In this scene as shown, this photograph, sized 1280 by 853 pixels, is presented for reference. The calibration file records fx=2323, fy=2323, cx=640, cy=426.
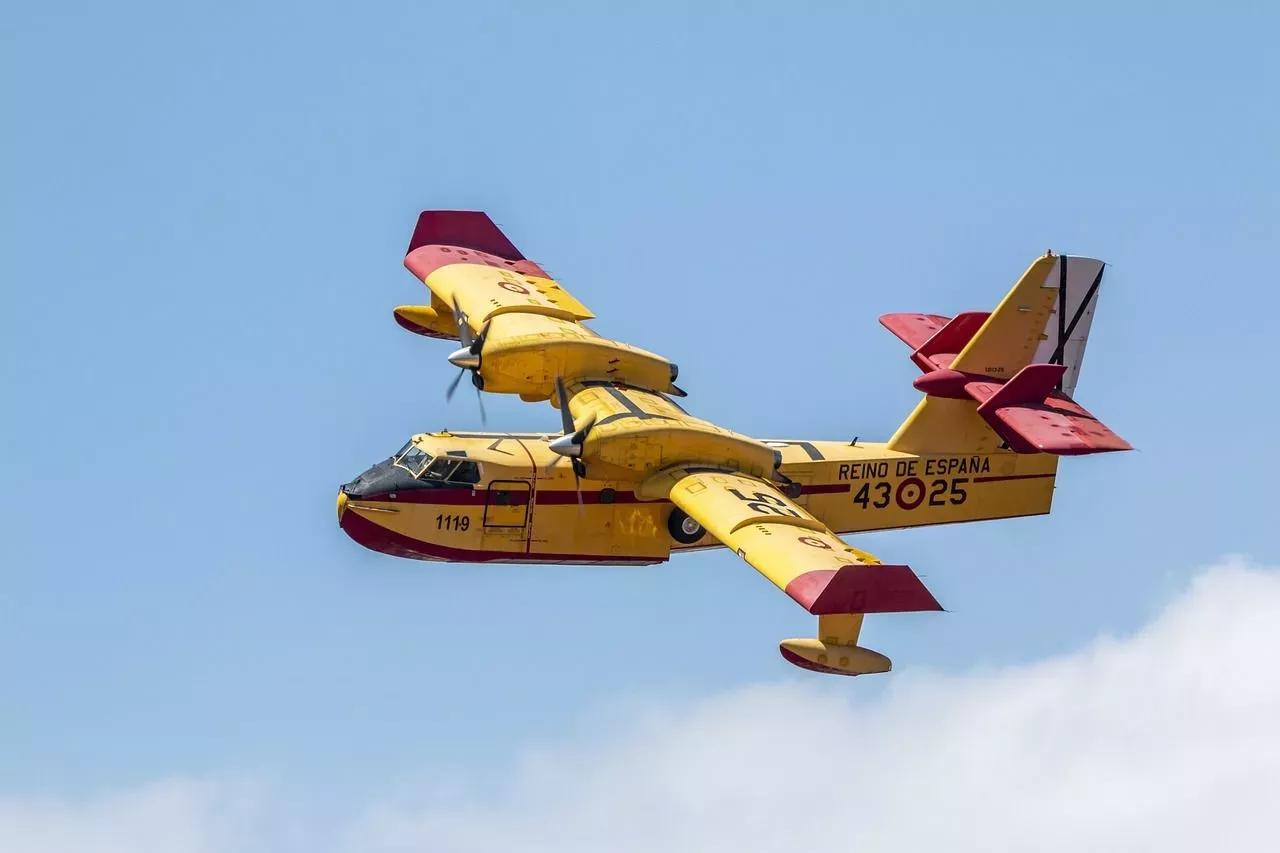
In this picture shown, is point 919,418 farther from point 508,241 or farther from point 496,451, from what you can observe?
point 508,241

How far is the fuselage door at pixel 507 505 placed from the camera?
50.2 metres

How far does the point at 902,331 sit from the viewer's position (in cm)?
5528

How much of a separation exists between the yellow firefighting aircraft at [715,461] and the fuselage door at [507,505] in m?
0.03

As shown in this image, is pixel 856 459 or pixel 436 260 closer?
pixel 856 459

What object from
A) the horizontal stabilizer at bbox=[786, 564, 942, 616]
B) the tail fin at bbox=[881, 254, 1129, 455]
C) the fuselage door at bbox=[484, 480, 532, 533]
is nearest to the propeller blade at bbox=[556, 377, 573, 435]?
the fuselage door at bbox=[484, 480, 532, 533]

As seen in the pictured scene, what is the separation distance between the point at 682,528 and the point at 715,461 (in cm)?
193

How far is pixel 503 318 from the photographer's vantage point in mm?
54469

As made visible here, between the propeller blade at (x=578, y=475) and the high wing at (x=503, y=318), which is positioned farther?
the high wing at (x=503, y=318)

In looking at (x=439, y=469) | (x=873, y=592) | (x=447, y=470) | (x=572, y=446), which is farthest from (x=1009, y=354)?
(x=439, y=469)

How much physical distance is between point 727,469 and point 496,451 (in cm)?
510

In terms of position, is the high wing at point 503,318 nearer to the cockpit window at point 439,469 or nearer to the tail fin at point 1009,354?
the cockpit window at point 439,469

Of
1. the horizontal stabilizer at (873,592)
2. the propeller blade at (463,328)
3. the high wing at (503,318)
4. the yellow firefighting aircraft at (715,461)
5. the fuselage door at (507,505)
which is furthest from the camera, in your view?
the propeller blade at (463,328)

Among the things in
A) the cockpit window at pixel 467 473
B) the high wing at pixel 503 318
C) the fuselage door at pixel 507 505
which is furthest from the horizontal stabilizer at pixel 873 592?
the high wing at pixel 503 318

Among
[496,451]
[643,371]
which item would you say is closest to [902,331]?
[643,371]
